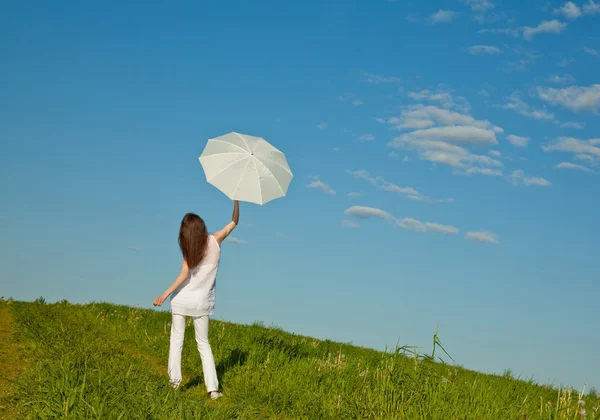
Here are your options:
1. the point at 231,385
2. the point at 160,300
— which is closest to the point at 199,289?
the point at 160,300

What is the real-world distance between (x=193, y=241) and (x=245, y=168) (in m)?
1.58

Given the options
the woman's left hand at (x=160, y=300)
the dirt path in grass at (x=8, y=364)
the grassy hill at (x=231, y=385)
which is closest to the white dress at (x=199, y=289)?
the woman's left hand at (x=160, y=300)

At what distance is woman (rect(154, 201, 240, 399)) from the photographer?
29.8ft

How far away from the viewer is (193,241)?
29.7 ft

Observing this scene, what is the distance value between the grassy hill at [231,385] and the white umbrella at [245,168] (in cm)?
282

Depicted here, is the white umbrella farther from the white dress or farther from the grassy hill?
the grassy hill

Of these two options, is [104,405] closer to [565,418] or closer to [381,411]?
[381,411]

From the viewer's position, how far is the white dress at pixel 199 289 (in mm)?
9164

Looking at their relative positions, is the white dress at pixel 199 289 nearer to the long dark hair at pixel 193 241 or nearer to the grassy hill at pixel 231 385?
the long dark hair at pixel 193 241

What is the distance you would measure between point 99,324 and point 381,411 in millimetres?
9243

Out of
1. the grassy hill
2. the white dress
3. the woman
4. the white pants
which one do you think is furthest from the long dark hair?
the grassy hill

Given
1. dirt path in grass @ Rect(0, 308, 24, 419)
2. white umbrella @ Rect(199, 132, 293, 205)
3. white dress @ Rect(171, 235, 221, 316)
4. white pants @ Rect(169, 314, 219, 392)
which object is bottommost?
dirt path in grass @ Rect(0, 308, 24, 419)

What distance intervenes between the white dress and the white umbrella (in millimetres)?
930

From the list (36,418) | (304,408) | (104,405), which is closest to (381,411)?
(304,408)
